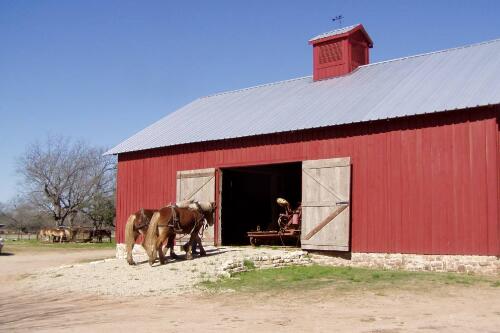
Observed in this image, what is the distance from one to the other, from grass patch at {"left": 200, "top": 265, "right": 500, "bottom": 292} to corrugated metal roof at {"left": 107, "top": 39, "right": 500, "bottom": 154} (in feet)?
13.9

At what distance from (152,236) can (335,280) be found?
5.32 m

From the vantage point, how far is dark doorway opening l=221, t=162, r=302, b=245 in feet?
72.8

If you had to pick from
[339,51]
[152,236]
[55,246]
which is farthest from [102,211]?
[152,236]

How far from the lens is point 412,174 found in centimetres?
1562

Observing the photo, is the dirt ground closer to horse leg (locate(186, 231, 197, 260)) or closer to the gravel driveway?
the gravel driveway

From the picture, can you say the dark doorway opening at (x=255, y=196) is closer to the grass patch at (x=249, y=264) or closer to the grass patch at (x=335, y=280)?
the grass patch at (x=249, y=264)

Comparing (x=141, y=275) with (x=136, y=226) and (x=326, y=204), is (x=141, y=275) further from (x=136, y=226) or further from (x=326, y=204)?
(x=326, y=204)

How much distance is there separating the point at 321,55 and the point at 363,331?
Answer: 16491 mm

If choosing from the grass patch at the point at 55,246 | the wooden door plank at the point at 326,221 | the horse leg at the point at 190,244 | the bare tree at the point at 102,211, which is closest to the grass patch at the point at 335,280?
the wooden door plank at the point at 326,221

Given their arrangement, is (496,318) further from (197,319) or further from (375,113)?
(375,113)

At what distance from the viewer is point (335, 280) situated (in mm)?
13664

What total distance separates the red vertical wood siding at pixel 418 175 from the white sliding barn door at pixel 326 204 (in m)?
0.26

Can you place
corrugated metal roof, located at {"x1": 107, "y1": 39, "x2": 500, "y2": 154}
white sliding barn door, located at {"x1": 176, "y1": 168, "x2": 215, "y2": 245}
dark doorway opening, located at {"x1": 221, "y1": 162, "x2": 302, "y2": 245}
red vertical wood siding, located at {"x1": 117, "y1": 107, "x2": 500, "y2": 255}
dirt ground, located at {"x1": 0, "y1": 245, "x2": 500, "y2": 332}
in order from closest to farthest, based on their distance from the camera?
dirt ground, located at {"x1": 0, "y1": 245, "x2": 500, "y2": 332} < red vertical wood siding, located at {"x1": 117, "y1": 107, "x2": 500, "y2": 255} < corrugated metal roof, located at {"x1": 107, "y1": 39, "x2": 500, "y2": 154} < white sliding barn door, located at {"x1": 176, "y1": 168, "x2": 215, "y2": 245} < dark doorway opening, located at {"x1": 221, "y1": 162, "x2": 302, "y2": 245}

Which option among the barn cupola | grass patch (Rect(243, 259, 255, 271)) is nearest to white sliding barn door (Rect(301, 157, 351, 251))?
grass patch (Rect(243, 259, 255, 271))
